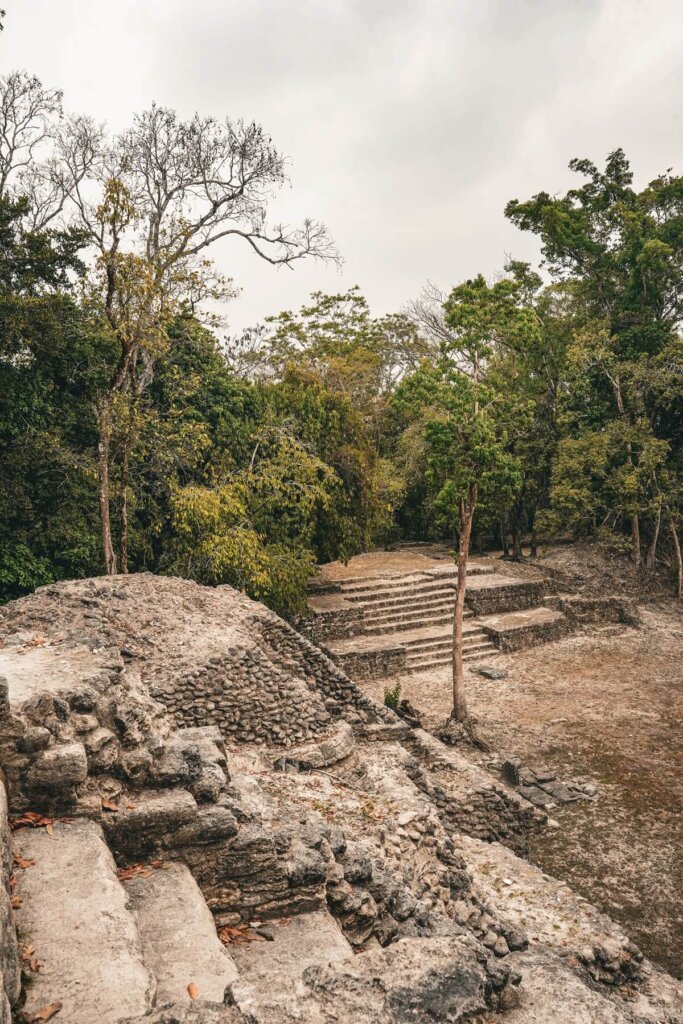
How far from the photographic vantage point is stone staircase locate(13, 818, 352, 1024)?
9.08 ft

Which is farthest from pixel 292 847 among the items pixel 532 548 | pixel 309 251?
pixel 532 548

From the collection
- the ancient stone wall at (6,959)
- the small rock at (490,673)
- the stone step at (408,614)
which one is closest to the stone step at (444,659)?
the small rock at (490,673)

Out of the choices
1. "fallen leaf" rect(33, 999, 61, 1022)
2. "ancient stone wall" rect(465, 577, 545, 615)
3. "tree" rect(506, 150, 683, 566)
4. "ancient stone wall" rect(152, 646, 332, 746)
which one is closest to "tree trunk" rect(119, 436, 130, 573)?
"ancient stone wall" rect(152, 646, 332, 746)

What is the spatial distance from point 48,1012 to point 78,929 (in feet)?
1.73

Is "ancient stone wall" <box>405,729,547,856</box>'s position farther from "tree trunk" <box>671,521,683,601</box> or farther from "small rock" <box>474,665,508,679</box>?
"tree trunk" <box>671,521,683,601</box>

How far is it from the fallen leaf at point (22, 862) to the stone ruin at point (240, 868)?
2 cm

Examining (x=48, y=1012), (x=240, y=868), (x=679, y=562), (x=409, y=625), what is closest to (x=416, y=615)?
(x=409, y=625)

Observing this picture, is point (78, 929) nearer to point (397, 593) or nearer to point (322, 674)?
point (322, 674)

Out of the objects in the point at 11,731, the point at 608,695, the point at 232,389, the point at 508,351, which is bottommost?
the point at 608,695

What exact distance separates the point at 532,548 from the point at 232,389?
42.2ft

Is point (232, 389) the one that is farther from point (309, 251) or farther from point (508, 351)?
point (508, 351)

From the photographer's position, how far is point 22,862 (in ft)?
11.8

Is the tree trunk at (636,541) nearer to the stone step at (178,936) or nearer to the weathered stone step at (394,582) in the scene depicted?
the weathered stone step at (394,582)

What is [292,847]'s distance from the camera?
4.54m
